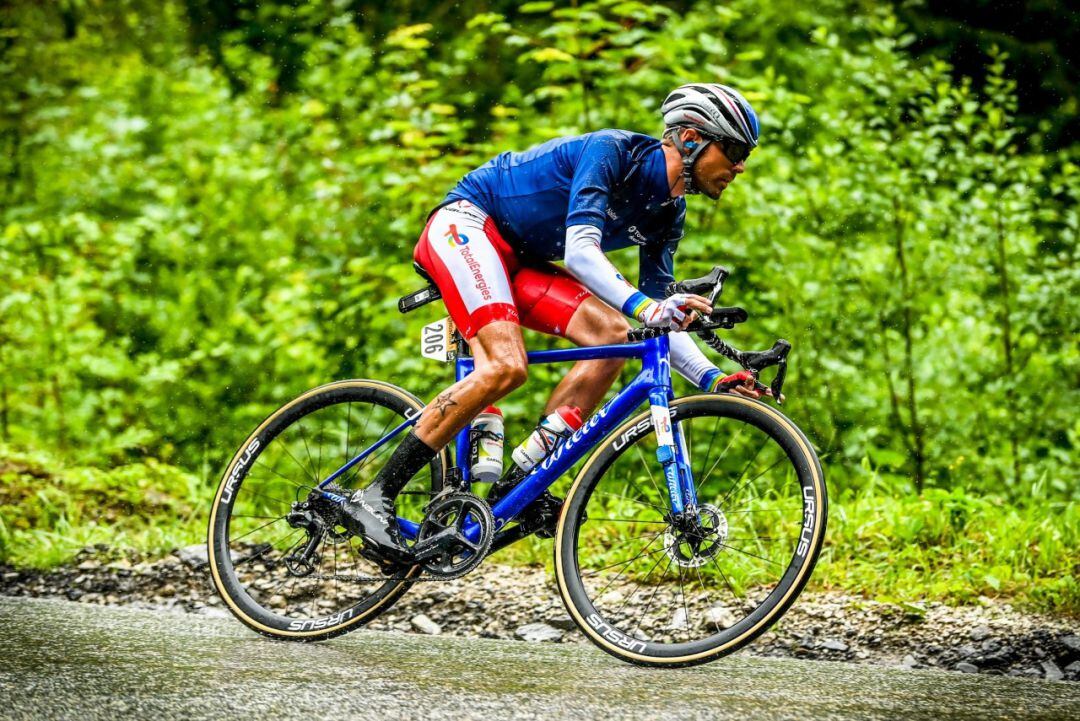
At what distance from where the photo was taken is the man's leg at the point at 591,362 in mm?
3914

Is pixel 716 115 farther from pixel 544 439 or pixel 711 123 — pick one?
pixel 544 439

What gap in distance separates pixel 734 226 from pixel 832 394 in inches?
43.0

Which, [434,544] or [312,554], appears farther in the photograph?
[312,554]

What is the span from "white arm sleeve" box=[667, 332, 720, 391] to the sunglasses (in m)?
0.65

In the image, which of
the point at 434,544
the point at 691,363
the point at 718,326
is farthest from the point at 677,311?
the point at 434,544

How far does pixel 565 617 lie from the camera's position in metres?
4.41

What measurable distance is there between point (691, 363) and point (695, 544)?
2.38ft

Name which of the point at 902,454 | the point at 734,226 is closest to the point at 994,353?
the point at 902,454

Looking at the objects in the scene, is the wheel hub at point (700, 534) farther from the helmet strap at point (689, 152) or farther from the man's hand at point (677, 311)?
the helmet strap at point (689, 152)

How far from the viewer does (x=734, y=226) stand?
620cm

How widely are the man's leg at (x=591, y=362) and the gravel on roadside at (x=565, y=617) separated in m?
0.97

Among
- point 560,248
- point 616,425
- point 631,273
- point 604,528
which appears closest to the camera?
point 616,425

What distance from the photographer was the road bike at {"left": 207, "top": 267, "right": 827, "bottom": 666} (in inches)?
138

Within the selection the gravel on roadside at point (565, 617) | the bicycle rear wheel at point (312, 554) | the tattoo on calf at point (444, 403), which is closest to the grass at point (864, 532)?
the gravel on roadside at point (565, 617)
